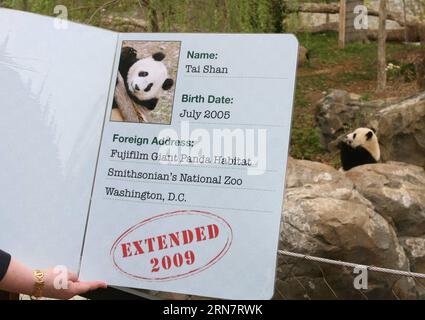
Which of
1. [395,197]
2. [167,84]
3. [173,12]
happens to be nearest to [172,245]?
[167,84]

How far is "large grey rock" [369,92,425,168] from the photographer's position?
636 centimetres

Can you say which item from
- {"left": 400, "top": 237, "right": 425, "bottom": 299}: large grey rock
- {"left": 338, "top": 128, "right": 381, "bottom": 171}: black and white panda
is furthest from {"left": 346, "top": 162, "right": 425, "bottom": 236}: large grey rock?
{"left": 338, "top": 128, "right": 381, "bottom": 171}: black and white panda

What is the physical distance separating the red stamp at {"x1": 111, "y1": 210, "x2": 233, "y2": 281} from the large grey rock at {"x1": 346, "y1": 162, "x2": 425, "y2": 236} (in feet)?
8.32

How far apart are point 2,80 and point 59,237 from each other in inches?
20.5

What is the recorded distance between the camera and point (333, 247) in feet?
11.1

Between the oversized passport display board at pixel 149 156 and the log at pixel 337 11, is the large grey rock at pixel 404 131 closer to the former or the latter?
the log at pixel 337 11

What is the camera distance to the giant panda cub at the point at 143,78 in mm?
1784

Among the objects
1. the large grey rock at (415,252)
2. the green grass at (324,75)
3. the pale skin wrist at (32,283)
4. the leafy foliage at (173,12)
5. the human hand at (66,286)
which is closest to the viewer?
the pale skin wrist at (32,283)

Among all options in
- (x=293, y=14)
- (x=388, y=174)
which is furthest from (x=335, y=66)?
(x=388, y=174)

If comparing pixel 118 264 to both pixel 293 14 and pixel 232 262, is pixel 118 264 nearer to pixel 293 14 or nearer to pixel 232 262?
pixel 232 262

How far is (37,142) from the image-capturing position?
1772mm

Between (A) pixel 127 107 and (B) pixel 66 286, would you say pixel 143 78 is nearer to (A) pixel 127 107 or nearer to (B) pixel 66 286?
(A) pixel 127 107

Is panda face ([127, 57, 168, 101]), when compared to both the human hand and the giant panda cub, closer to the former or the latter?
the giant panda cub

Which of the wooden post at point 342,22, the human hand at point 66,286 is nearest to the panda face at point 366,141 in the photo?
the wooden post at point 342,22
